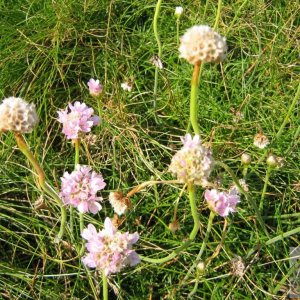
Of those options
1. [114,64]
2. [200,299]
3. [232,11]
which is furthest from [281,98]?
[200,299]

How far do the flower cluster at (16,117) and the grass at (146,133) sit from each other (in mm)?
314

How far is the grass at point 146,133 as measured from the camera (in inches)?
41.4

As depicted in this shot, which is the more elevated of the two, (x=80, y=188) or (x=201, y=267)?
(x=80, y=188)

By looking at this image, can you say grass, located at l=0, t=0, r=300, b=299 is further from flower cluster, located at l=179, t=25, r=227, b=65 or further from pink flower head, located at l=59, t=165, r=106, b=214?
flower cluster, located at l=179, t=25, r=227, b=65

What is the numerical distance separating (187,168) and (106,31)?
835 millimetres

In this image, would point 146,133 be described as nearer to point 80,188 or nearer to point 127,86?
point 127,86

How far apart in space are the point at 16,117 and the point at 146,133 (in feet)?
1.81

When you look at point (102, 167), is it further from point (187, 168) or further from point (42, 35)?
point (187, 168)

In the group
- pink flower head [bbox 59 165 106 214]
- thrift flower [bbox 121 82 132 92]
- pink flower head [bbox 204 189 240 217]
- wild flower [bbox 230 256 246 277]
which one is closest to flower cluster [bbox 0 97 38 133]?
pink flower head [bbox 59 165 106 214]

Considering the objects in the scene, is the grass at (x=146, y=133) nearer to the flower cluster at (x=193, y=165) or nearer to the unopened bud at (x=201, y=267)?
the unopened bud at (x=201, y=267)

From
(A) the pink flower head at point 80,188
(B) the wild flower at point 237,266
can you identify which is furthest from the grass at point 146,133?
(A) the pink flower head at point 80,188

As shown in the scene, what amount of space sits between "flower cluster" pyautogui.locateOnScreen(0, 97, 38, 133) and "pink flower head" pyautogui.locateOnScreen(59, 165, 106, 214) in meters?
0.13

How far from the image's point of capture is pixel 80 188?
847 millimetres

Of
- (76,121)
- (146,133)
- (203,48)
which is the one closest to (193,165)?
(203,48)
